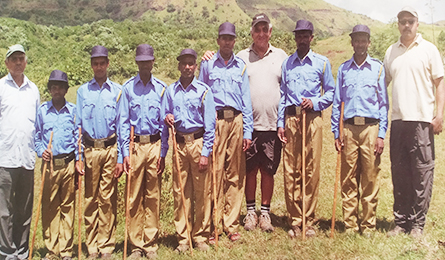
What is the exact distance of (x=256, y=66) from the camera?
5879 millimetres

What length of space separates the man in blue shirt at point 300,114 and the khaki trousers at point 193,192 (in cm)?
117

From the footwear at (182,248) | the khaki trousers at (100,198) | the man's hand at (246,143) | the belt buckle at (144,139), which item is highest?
the belt buckle at (144,139)

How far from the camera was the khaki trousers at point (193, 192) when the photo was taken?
518 centimetres

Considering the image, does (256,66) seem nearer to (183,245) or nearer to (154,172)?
(154,172)

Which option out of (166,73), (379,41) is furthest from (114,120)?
(379,41)

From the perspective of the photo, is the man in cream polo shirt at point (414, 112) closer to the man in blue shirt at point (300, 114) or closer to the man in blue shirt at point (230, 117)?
the man in blue shirt at point (300, 114)

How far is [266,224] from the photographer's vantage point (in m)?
5.98

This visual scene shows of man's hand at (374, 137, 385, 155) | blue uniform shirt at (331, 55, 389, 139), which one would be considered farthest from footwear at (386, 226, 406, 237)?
blue uniform shirt at (331, 55, 389, 139)

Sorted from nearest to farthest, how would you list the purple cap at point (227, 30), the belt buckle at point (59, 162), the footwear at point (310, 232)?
1. the belt buckle at point (59, 162)
2. the purple cap at point (227, 30)
3. the footwear at point (310, 232)

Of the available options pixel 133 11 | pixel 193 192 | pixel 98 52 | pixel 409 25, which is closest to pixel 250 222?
pixel 193 192

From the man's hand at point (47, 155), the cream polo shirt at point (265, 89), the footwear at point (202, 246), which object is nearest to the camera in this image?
the man's hand at point (47, 155)

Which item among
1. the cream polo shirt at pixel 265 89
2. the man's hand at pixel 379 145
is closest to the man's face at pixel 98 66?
the cream polo shirt at pixel 265 89

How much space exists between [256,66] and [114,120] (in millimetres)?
2134

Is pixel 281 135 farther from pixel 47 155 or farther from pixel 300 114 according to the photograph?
pixel 47 155
